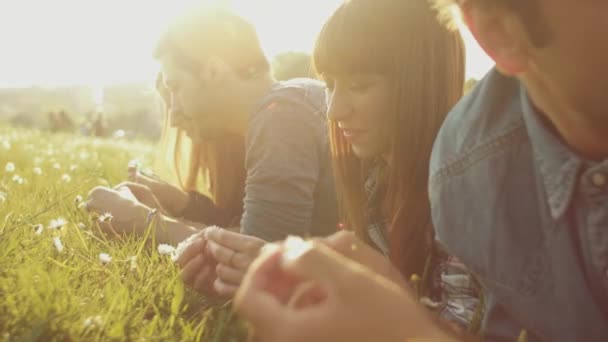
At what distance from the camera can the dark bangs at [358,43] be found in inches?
106

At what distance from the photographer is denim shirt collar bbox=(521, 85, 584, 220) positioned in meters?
1.73

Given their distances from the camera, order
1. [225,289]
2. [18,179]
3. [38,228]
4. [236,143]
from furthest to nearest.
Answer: [236,143] → [18,179] → [38,228] → [225,289]

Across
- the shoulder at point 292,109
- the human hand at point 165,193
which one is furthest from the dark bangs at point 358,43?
the human hand at point 165,193

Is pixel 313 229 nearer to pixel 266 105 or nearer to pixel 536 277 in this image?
pixel 266 105

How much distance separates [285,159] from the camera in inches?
Answer: 130

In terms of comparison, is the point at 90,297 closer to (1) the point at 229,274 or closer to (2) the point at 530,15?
(1) the point at 229,274

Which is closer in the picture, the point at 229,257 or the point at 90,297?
the point at 90,297

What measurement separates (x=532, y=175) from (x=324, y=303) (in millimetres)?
960

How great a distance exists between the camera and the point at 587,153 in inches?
69.0

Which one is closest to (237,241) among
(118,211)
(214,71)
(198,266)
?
(198,266)

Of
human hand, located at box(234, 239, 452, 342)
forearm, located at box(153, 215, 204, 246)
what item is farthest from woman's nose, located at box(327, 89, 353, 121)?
human hand, located at box(234, 239, 452, 342)

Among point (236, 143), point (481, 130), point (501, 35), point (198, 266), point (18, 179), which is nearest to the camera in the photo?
point (501, 35)

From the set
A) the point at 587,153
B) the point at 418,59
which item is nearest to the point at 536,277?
the point at 587,153

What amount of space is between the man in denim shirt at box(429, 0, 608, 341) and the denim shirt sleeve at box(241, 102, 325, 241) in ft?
4.41
